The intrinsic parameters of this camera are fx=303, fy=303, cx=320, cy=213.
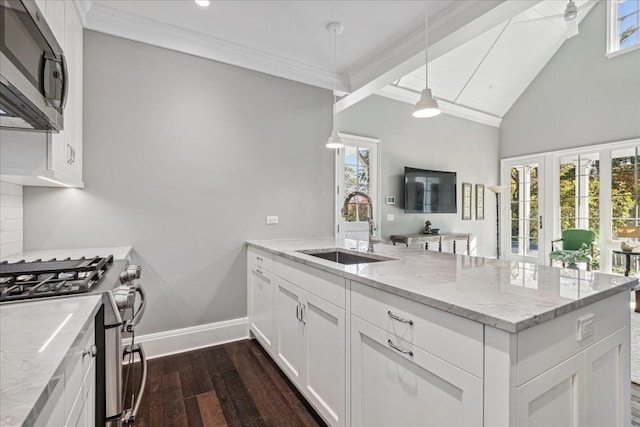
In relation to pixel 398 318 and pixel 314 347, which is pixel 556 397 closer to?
pixel 398 318

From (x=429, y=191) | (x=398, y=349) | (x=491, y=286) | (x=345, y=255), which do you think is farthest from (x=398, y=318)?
(x=429, y=191)

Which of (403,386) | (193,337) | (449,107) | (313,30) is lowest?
(193,337)

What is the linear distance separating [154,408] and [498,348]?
2060 mm

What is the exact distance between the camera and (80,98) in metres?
2.25

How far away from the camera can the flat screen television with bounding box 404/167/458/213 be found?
467cm

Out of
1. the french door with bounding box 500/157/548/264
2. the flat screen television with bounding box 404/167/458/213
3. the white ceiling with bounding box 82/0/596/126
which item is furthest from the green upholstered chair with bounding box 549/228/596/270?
the white ceiling with bounding box 82/0/596/126

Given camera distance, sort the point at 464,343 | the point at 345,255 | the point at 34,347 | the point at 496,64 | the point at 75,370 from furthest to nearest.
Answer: the point at 496,64
the point at 345,255
the point at 464,343
the point at 75,370
the point at 34,347

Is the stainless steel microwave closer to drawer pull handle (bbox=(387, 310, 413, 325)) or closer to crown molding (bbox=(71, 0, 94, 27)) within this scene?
crown molding (bbox=(71, 0, 94, 27))

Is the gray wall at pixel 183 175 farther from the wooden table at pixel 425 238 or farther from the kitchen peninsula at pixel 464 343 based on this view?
the wooden table at pixel 425 238

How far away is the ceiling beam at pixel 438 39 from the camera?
2.18m

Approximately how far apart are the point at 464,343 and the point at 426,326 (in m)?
0.14

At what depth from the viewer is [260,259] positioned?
8.67 ft

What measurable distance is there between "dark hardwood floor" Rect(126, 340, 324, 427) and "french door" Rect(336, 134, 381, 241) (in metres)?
2.01

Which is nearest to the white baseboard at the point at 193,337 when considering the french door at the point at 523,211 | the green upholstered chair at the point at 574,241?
the green upholstered chair at the point at 574,241
